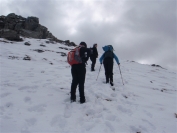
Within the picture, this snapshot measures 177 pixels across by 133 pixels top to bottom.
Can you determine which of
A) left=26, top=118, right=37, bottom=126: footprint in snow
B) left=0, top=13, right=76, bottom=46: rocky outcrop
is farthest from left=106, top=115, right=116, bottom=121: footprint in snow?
left=0, top=13, right=76, bottom=46: rocky outcrop

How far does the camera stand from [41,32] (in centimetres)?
5200

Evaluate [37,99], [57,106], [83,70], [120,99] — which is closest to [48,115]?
[57,106]

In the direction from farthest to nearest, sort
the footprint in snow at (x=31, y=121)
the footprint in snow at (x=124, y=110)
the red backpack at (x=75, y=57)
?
the red backpack at (x=75, y=57), the footprint in snow at (x=124, y=110), the footprint in snow at (x=31, y=121)

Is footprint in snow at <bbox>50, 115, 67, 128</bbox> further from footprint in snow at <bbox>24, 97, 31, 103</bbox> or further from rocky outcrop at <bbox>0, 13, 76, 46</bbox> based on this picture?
rocky outcrop at <bbox>0, 13, 76, 46</bbox>

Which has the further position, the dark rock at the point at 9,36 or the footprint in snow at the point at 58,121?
the dark rock at the point at 9,36

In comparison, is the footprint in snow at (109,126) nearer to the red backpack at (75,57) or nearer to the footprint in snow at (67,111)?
the footprint in snow at (67,111)

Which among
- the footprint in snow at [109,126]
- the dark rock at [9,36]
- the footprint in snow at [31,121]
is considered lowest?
the footprint in snow at [109,126]

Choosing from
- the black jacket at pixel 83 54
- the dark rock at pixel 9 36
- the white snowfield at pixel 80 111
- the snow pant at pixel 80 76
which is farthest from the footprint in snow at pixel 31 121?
the dark rock at pixel 9 36

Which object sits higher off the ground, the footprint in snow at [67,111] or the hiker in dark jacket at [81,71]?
the hiker in dark jacket at [81,71]

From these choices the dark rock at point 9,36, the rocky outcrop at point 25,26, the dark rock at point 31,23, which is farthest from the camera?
the dark rock at point 31,23

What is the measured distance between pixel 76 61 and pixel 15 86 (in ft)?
12.3

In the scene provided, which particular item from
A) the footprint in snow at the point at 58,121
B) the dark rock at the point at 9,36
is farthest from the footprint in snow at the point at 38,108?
the dark rock at the point at 9,36

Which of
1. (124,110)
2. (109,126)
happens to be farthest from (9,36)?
(109,126)

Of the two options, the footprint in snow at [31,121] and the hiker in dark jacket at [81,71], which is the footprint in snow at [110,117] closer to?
the hiker in dark jacket at [81,71]
